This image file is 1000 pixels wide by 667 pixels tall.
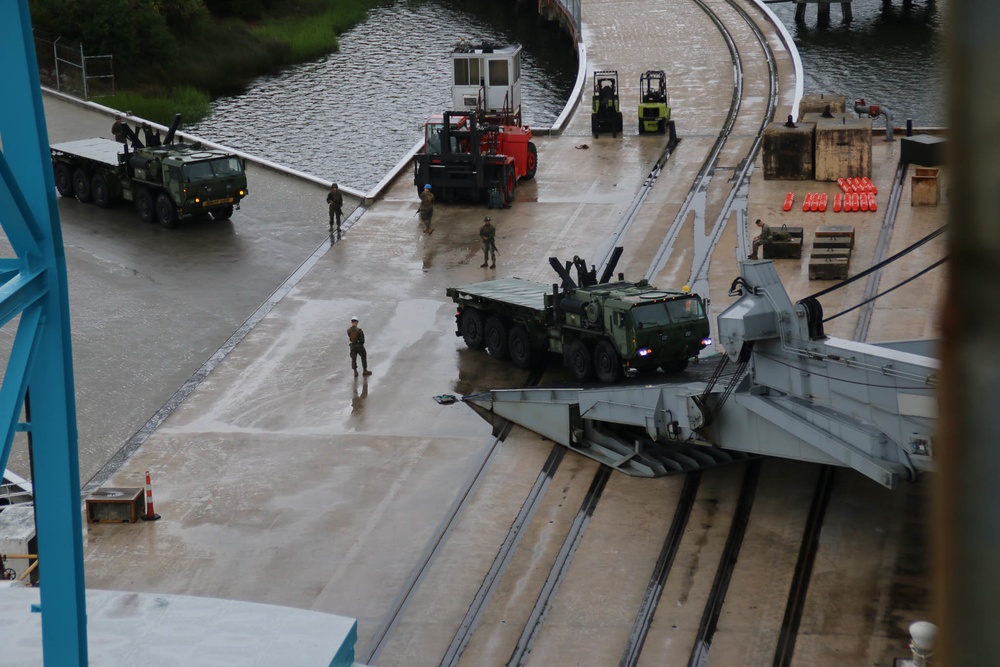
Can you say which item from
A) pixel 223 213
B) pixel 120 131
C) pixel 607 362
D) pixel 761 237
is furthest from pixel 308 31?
pixel 607 362

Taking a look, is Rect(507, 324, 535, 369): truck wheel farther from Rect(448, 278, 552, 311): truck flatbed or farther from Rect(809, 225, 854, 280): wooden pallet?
Rect(809, 225, 854, 280): wooden pallet

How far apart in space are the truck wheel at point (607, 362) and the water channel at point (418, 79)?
67.5ft

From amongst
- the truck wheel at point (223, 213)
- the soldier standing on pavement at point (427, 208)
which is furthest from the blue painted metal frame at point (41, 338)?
the truck wheel at point (223, 213)

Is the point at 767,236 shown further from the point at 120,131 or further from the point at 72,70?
the point at 72,70

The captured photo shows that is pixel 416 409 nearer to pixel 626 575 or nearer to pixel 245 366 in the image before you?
pixel 245 366

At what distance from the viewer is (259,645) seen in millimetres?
→ 12812

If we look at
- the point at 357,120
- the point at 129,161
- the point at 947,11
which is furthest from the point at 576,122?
the point at 947,11

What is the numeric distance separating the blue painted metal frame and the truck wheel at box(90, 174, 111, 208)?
84.3 feet

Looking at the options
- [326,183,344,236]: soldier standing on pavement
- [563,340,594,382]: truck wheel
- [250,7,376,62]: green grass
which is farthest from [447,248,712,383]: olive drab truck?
[250,7,376,62]: green grass

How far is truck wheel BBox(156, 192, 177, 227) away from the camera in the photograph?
110ft

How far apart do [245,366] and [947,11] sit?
24.6m

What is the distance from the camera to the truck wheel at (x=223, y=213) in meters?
34.4

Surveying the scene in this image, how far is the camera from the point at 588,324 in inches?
869

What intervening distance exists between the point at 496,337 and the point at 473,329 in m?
0.70
